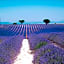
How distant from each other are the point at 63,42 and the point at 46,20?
2855cm

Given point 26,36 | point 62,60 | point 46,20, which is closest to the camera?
point 62,60

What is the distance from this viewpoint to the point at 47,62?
4547 millimetres

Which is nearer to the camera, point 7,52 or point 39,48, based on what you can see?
point 7,52

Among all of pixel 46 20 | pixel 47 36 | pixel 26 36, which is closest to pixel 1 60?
pixel 47 36

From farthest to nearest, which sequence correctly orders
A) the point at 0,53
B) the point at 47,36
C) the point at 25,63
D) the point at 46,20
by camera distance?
the point at 46,20 → the point at 47,36 → the point at 25,63 → the point at 0,53

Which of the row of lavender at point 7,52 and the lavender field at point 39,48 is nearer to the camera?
the lavender field at point 39,48

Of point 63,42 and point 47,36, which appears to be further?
point 47,36

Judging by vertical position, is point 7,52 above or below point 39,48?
above

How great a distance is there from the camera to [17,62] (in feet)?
23.3

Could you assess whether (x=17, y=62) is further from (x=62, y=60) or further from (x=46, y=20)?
(x=46, y=20)

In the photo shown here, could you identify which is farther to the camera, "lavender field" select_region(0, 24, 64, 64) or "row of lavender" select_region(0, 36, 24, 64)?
"row of lavender" select_region(0, 36, 24, 64)

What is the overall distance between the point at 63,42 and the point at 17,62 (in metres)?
3.34

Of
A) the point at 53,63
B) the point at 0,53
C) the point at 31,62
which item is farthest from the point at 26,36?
the point at 53,63

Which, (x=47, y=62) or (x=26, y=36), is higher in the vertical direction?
(x=47, y=62)
